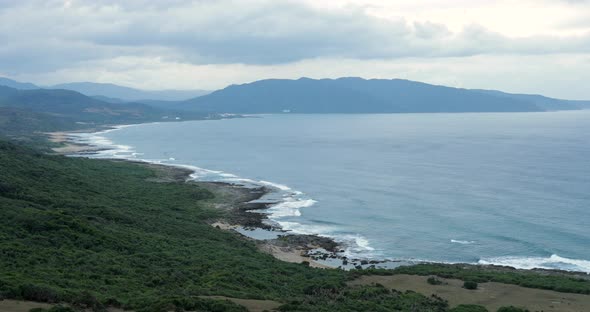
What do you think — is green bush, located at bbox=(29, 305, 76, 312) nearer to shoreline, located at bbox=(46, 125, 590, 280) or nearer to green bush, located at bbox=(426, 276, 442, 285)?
green bush, located at bbox=(426, 276, 442, 285)

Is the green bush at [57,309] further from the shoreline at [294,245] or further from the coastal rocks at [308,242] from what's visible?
the coastal rocks at [308,242]

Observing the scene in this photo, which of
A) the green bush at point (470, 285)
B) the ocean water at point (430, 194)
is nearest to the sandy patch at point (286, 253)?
the ocean water at point (430, 194)

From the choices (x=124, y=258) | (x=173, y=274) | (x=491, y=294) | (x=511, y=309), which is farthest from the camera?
(x=124, y=258)

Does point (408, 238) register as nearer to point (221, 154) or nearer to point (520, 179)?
point (520, 179)

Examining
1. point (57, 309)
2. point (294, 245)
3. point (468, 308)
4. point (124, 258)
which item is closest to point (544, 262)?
point (468, 308)

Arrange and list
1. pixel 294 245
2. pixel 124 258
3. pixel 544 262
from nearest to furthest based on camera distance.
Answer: pixel 124 258, pixel 544 262, pixel 294 245

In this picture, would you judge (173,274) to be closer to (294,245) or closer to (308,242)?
(294,245)
